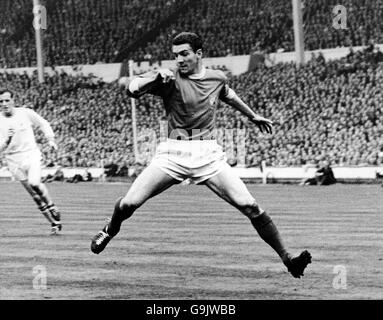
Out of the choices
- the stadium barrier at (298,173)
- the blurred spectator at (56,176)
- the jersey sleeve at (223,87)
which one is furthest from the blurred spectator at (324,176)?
the jersey sleeve at (223,87)

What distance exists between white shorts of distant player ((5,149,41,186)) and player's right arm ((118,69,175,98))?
292 inches

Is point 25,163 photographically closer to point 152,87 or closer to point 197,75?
point 197,75

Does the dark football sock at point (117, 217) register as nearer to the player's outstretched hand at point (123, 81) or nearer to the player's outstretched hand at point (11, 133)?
the player's outstretched hand at point (11, 133)

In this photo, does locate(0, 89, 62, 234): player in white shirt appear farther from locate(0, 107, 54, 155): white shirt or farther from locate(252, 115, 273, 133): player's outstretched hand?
locate(252, 115, 273, 133): player's outstretched hand

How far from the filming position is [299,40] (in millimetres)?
45094

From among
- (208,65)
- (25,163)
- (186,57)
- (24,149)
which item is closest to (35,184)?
(25,163)

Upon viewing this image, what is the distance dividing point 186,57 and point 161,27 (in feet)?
146

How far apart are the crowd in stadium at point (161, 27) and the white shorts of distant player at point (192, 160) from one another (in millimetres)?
34687

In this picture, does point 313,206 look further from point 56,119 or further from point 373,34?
point 56,119

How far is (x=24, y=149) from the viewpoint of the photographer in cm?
1847

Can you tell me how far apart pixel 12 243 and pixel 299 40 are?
1189 inches

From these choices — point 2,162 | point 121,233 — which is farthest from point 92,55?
point 121,233

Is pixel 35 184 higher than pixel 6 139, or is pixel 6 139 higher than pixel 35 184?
pixel 6 139

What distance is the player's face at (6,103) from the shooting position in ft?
58.7
